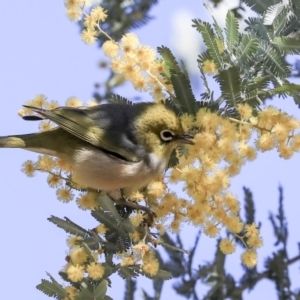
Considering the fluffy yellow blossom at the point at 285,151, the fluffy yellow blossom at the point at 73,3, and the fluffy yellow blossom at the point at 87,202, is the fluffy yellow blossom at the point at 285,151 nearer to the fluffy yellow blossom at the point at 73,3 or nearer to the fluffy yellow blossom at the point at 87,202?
the fluffy yellow blossom at the point at 87,202

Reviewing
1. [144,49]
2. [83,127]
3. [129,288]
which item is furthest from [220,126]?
[129,288]

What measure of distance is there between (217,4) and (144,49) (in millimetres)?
1769

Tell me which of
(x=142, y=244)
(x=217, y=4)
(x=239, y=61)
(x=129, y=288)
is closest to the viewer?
(x=142, y=244)

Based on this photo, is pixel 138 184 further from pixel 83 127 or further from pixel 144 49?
pixel 144 49

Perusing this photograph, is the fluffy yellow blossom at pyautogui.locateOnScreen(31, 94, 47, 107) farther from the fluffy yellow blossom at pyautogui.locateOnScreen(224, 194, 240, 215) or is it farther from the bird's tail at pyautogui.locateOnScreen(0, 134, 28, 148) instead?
the fluffy yellow blossom at pyautogui.locateOnScreen(224, 194, 240, 215)

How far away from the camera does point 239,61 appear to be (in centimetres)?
437

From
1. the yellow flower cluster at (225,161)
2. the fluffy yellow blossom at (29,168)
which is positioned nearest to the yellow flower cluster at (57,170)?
the fluffy yellow blossom at (29,168)

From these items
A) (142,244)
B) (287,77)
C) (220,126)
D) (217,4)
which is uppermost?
(217,4)

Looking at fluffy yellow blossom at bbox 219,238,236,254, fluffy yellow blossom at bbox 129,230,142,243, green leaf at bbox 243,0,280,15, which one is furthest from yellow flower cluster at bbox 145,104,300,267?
green leaf at bbox 243,0,280,15

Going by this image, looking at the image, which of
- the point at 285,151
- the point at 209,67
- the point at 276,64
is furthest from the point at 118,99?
the point at 285,151

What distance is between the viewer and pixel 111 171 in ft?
15.8

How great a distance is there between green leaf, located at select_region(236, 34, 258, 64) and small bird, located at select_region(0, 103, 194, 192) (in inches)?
22.3

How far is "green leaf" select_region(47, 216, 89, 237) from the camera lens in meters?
4.24

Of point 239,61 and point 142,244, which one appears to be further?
point 239,61
